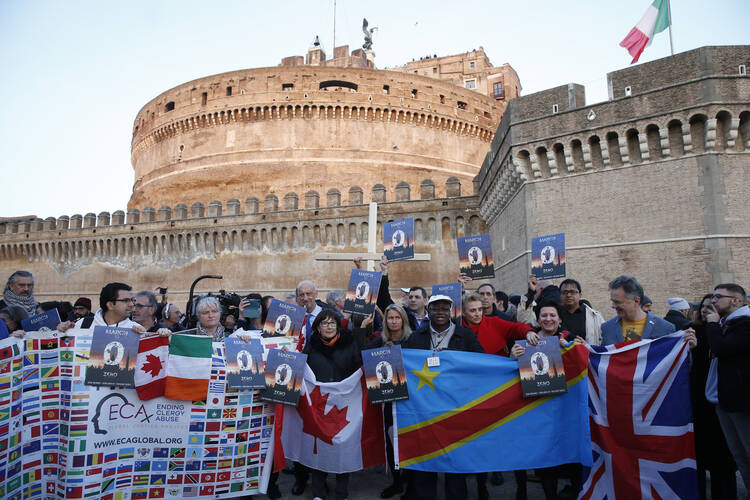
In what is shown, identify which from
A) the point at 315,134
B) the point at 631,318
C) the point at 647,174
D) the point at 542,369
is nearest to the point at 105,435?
the point at 542,369

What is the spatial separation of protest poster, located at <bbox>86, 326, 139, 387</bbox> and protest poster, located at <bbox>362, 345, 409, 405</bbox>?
74.4 inches

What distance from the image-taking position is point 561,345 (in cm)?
413

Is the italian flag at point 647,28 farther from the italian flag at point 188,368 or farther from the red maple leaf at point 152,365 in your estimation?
the red maple leaf at point 152,365

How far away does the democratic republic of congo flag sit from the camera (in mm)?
3938

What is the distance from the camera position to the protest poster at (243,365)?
421cm

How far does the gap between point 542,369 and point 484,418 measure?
642 millimetres

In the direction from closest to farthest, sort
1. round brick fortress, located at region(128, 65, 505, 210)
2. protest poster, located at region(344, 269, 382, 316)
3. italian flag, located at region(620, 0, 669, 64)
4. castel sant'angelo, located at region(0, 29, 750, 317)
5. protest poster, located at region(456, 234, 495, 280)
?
protest poster, located at region(344, 269, 382, 316)
protest poster, located at region(456, 234, 495, 280)
castel sant'angelo, located at region(0, 29, 750, 317)
italian flag, located at region(620, 0, 669, 64)
round brick fortress, located at region(128, 65, 505, 210)

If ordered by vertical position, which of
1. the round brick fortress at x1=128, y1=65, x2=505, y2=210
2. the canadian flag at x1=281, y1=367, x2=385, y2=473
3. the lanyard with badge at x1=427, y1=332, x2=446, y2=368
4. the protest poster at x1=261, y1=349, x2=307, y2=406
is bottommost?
the canadian flag at x1=281, y1=367, x2=385, y2=473

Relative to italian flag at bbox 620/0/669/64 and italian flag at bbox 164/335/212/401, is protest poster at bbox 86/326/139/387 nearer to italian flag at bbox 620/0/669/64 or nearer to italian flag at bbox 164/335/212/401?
italian flag at bbox 164/335/212/401

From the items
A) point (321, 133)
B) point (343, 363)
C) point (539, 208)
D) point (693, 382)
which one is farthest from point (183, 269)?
point (693, 382)

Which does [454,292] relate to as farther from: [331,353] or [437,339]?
[331,353]

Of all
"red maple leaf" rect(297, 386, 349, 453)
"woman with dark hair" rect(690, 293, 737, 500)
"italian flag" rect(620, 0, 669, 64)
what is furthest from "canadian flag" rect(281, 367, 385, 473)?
"italian flag" rect(620, 0, 669, 64)

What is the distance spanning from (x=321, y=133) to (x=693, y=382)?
2954 cm

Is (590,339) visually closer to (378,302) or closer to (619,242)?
(378,302)
